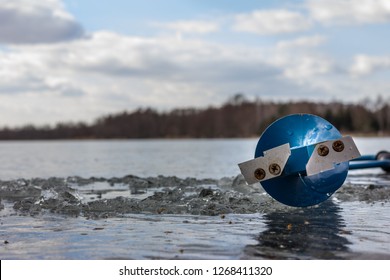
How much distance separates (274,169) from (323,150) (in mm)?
866

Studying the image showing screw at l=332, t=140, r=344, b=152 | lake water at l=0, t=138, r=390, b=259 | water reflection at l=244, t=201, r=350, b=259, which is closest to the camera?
water reflection at l=244, t=201, r=350, b=259

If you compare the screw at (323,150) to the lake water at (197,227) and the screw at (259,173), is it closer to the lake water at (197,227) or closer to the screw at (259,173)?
the screw at (259,173)

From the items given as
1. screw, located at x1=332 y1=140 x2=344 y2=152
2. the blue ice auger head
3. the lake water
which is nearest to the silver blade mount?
the blue ice auger head

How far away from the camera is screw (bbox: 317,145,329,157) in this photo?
9.61 m

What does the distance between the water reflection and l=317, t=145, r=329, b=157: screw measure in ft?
4.03

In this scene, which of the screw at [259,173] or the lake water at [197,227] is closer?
the lake water at [197,227]

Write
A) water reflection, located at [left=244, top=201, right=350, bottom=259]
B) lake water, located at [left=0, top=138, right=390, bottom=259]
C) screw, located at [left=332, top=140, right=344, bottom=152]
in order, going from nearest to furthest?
1. water reflection, located at [left=244, top=201, right=350, bottom=259]
2. lake water, located at [left=0, top=138, right=390, bottom=259]
3. screw, located at [left=332, top=140, right=344, bottom=152]

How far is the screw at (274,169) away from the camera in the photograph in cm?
966

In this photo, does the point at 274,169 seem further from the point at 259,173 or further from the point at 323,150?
the point at 323,150

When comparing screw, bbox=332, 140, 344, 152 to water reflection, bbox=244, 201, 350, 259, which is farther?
screw, bbox=332, 140, 344, 152

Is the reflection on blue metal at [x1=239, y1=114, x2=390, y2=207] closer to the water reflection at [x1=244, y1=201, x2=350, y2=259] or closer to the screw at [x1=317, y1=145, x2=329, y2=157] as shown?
the screw at [x1=317, y1=145, x2=329, y2=157]

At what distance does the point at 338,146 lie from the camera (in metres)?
9.61

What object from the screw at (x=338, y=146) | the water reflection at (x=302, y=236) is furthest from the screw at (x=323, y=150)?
the water reflection at (x=302, y=236)
